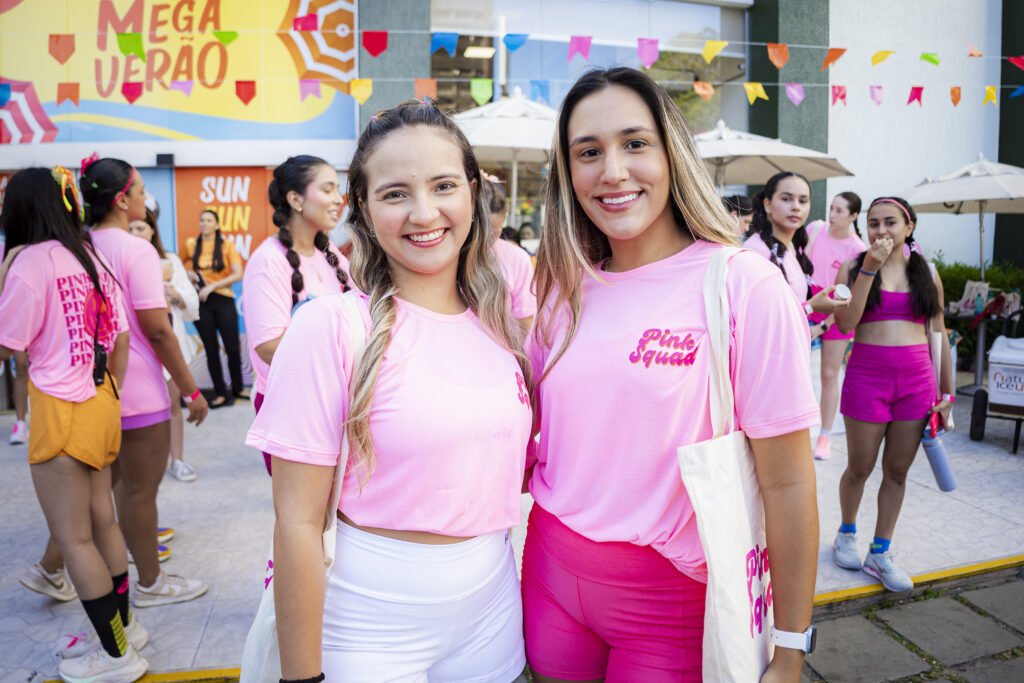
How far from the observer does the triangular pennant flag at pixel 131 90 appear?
8.13 m

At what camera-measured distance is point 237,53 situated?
8.83 meters

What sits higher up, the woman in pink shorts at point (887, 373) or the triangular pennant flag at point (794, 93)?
the triangular pennant flag at point (794, 93)

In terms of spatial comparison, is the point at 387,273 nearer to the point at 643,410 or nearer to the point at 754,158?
the point at 643,410

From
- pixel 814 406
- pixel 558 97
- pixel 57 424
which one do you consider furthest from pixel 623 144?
pixel 558 97

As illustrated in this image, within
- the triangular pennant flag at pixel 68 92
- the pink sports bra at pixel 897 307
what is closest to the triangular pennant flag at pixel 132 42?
the triangular pennant flag at pixel 68 92

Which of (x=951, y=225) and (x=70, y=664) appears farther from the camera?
(x=951, y=225)

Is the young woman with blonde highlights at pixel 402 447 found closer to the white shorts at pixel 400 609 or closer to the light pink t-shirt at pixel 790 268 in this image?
the white shorts at pixel 400 609

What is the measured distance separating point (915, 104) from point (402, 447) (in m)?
11.8

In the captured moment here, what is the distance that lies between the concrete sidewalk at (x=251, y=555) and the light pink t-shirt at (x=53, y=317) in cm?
122

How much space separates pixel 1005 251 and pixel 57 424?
13093 millimetres

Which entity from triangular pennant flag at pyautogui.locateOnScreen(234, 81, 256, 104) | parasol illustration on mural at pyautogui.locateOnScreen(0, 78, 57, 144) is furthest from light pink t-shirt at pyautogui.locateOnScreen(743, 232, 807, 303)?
parasol illustration on mural at pyautogui.locateOnScreen(0, 78, 57, 144)

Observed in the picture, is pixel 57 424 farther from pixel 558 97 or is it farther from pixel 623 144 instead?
pixel 558 97

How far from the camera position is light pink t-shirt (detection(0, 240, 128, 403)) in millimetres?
2705

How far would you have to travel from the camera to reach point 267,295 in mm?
3062
